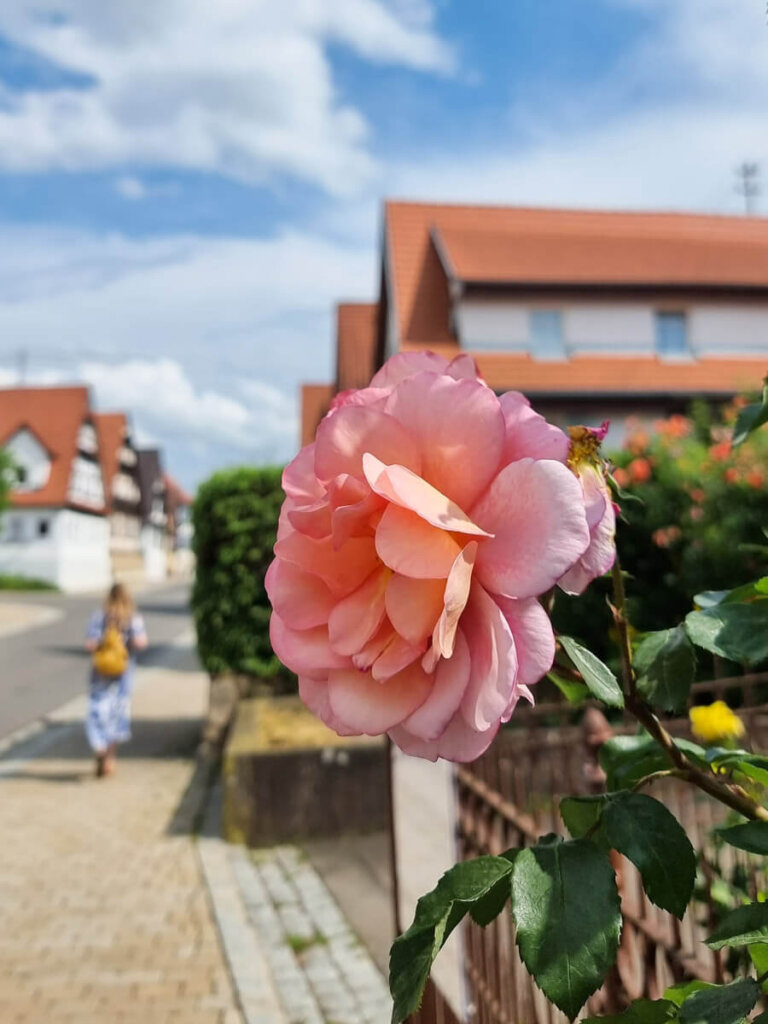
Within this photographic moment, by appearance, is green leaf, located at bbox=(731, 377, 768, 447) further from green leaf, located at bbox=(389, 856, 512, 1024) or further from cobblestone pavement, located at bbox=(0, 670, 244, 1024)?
cobblestone pavement, located at bbox=(0, 670, 244, 1024)

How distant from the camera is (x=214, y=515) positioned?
8742mm

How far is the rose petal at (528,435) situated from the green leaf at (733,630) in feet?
0.88

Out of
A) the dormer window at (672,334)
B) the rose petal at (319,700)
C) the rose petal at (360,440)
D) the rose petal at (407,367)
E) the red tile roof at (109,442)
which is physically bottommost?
the rose petal at (319,700)

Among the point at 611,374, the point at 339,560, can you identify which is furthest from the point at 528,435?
the point at 611,374

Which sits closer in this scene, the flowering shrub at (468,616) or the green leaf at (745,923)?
the flowering shrub at (468,616)

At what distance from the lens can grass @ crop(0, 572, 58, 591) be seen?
40.3 m

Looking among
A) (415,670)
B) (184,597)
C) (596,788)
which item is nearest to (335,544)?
(415,670)

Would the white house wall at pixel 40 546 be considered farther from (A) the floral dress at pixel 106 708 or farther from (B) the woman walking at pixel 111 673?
(A) the floral dress at pixel 106 708

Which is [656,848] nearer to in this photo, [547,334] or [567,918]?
[567,918]

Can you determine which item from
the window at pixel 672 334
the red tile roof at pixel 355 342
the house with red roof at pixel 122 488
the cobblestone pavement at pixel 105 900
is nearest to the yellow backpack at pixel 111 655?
the cobblestone pavement at pixel 105 900

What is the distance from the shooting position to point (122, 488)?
184 feet

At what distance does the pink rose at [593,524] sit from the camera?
605 millimetres

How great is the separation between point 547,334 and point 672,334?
238 centimetres

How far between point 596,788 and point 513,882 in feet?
5.07
